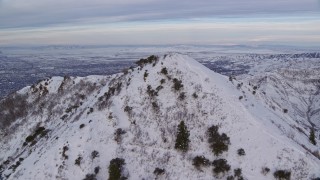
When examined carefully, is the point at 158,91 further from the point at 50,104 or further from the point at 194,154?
the point at 50,104

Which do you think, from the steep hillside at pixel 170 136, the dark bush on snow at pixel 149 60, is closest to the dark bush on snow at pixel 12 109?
the steep hillside at pixel 170 136

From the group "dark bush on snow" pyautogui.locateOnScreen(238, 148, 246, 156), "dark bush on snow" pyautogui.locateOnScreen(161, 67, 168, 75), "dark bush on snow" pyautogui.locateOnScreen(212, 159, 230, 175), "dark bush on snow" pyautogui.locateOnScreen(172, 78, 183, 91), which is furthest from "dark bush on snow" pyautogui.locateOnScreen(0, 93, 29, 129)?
"dark bush on snow" pyautogui.locateOnScreen(238, 148, 246, 156)

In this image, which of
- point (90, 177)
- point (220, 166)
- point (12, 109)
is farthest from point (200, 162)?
point (12, 109)

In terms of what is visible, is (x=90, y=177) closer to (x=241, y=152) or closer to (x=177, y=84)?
(x=241, y=152)

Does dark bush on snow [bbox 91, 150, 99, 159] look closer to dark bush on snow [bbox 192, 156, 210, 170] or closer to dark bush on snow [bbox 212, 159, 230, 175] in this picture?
dark bush on snow [bbox 192, 156, 210, 170]

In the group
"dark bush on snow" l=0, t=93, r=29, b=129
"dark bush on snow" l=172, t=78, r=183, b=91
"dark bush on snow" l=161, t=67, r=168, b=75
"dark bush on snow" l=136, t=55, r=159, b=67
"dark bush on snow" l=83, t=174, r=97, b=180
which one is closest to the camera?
"dark bush on snow" l=83, t=174, r=97, b=180

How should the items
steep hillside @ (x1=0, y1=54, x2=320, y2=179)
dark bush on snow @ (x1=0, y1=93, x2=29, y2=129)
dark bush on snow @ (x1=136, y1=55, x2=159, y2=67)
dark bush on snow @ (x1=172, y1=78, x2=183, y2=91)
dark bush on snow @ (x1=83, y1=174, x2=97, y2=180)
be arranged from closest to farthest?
steep hillside @ (x1=0, y1=54, x2=320, y2=179) → dark bush on snow @ (x1=83, y1=174, x2=97, y2=180) → dark bush on snow @ (x1=172, y1=78, x2=183, y2=91) → dark bush on snow @ (x1=136, y1=55, x2=159, y2=67) → dark bush on snow @ (x1=0, y1=93, x2=29, y2=129)

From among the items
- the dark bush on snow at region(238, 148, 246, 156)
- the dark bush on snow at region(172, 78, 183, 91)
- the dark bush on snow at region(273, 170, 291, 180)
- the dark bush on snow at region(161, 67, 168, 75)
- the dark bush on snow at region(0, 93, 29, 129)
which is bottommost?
the dark bush on snow at region(0, 93, 29, 129)

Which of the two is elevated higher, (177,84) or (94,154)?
(177,84)

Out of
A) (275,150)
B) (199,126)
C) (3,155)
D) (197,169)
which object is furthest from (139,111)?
(3,155)
